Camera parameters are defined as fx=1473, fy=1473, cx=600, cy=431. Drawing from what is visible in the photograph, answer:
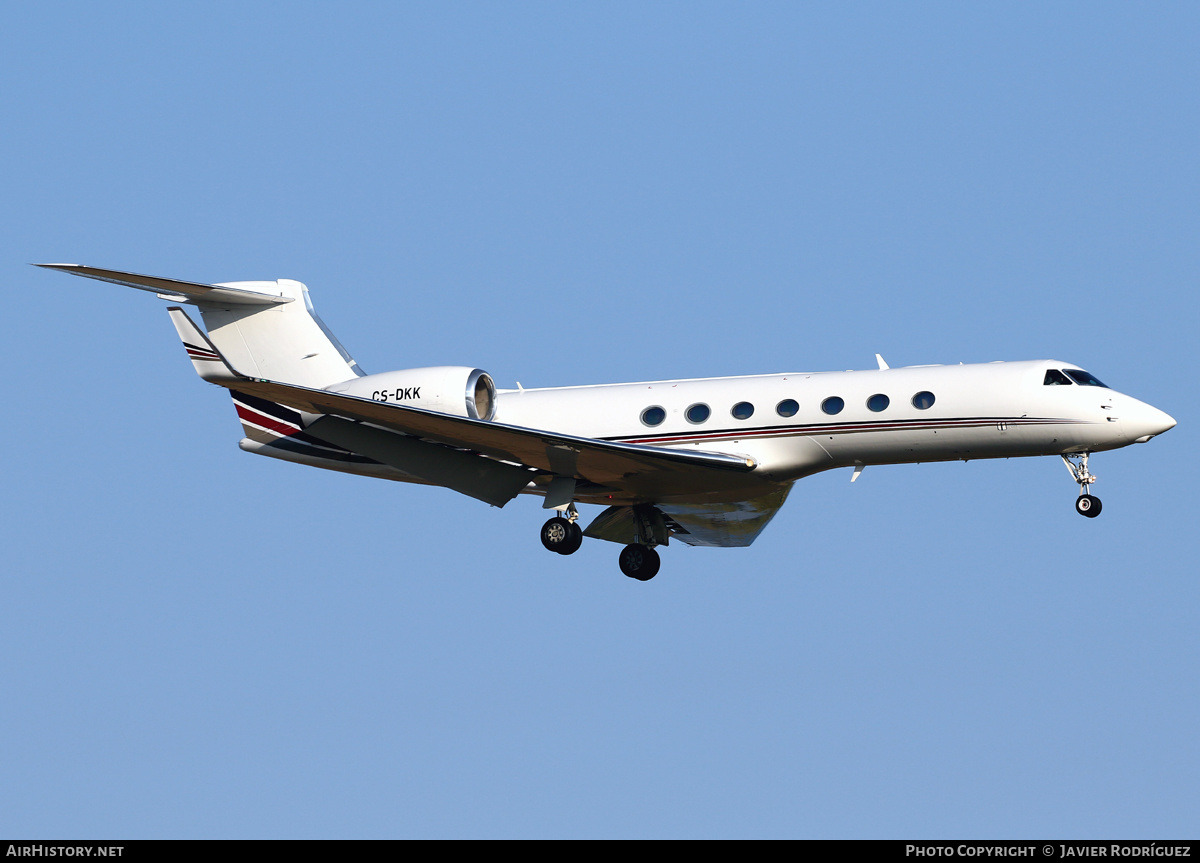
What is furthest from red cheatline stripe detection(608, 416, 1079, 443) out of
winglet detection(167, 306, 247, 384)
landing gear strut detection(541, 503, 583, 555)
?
winglet detection(167, 306, 247, 384)

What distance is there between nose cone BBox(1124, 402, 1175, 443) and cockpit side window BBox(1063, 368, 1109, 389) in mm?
626

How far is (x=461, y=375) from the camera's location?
21.7 m

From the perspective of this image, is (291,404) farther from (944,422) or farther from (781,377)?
(944,422)

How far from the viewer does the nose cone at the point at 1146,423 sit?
20406 millimetres

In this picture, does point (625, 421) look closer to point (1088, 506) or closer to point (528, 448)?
point (528, 448)

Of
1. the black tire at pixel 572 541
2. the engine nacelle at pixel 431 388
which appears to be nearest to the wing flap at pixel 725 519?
the black tire at pixel 572 541

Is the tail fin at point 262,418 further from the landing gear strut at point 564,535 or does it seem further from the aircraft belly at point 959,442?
the aircraft belly at point 959,442

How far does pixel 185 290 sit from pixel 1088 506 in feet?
45.6

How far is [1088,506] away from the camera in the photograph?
2066 cm

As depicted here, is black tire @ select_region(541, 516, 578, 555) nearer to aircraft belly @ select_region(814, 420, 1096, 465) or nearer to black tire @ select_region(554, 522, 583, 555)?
black tire @ select_region(554, 522, 583, 555)

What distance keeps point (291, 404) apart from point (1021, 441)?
404 inches

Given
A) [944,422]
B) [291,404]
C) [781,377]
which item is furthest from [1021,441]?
[291,404]

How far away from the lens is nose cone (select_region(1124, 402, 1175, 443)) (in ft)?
66.9

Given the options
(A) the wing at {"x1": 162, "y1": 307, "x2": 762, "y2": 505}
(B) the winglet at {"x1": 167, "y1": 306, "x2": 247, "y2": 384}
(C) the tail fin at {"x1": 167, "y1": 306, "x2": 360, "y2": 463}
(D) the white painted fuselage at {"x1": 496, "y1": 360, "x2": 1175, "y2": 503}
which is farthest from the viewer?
(C) the tail fin at {"x1": 167, "y1": 306, "x2": 360, "y2": 463}
